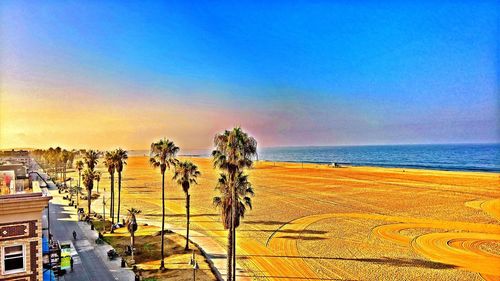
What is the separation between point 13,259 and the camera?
11.3 m

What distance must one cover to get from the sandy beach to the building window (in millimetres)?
16545

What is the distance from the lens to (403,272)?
25359 mm

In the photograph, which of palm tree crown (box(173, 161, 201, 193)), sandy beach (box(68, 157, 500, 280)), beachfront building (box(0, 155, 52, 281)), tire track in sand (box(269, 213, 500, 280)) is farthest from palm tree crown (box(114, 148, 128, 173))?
beachfront building (box(0, 155, 52, 281))

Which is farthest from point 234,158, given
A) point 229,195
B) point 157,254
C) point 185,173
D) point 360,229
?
point 360,229

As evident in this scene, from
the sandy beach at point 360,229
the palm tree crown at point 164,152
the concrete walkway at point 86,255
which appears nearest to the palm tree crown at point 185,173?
the palm tree crown at point 164,152

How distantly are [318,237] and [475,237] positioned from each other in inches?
610

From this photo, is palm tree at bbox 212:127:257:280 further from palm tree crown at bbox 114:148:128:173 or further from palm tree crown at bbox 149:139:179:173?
palm tree crown at bbox 114:148:128:173

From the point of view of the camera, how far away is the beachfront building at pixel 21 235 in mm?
11070

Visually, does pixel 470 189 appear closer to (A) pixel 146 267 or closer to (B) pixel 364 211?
(B) pixel 364 211

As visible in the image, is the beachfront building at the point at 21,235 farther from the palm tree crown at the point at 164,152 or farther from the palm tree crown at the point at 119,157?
the palm tree crown at the point at 119,157

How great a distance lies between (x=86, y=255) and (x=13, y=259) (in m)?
20.4

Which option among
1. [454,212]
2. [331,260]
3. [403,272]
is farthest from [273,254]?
[454,212]

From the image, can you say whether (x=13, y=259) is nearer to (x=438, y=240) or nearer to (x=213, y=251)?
(x=213, y=251)

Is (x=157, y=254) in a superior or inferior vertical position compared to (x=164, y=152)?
inferior
